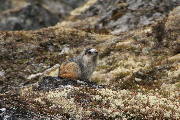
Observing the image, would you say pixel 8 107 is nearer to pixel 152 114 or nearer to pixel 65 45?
pixel 152 114

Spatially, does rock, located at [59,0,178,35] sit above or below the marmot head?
below

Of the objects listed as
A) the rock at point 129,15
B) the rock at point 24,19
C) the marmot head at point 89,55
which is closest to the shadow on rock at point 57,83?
the marmot head at point 89,55

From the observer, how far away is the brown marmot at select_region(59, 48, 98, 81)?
2592 centimetres

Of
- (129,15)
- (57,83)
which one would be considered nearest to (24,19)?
(129,15)

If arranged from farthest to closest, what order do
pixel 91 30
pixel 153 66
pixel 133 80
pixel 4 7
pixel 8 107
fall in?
pixel 4 7 → pixel 91 30 → pixel 153 66 → pixel 133 80 → pixel 8 107

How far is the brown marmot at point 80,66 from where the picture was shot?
25922 millimetres

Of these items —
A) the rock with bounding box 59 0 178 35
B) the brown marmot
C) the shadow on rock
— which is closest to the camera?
the shadow on rock

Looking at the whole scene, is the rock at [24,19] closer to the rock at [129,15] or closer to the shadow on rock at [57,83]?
the rock at [129,15]

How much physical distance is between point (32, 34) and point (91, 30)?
35.7 ft

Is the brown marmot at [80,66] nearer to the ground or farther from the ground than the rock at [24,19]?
farther from the ground

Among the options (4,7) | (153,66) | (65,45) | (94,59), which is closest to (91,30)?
(65,45)

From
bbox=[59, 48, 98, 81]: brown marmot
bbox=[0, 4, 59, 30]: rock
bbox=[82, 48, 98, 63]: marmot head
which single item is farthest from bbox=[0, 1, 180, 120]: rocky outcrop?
bbox=[0, 4, 59, 30]: rock

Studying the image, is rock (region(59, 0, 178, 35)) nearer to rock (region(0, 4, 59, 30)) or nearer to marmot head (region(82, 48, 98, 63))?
marmot head (region(82, 48, 98, 63))

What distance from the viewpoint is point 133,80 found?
32625mm
